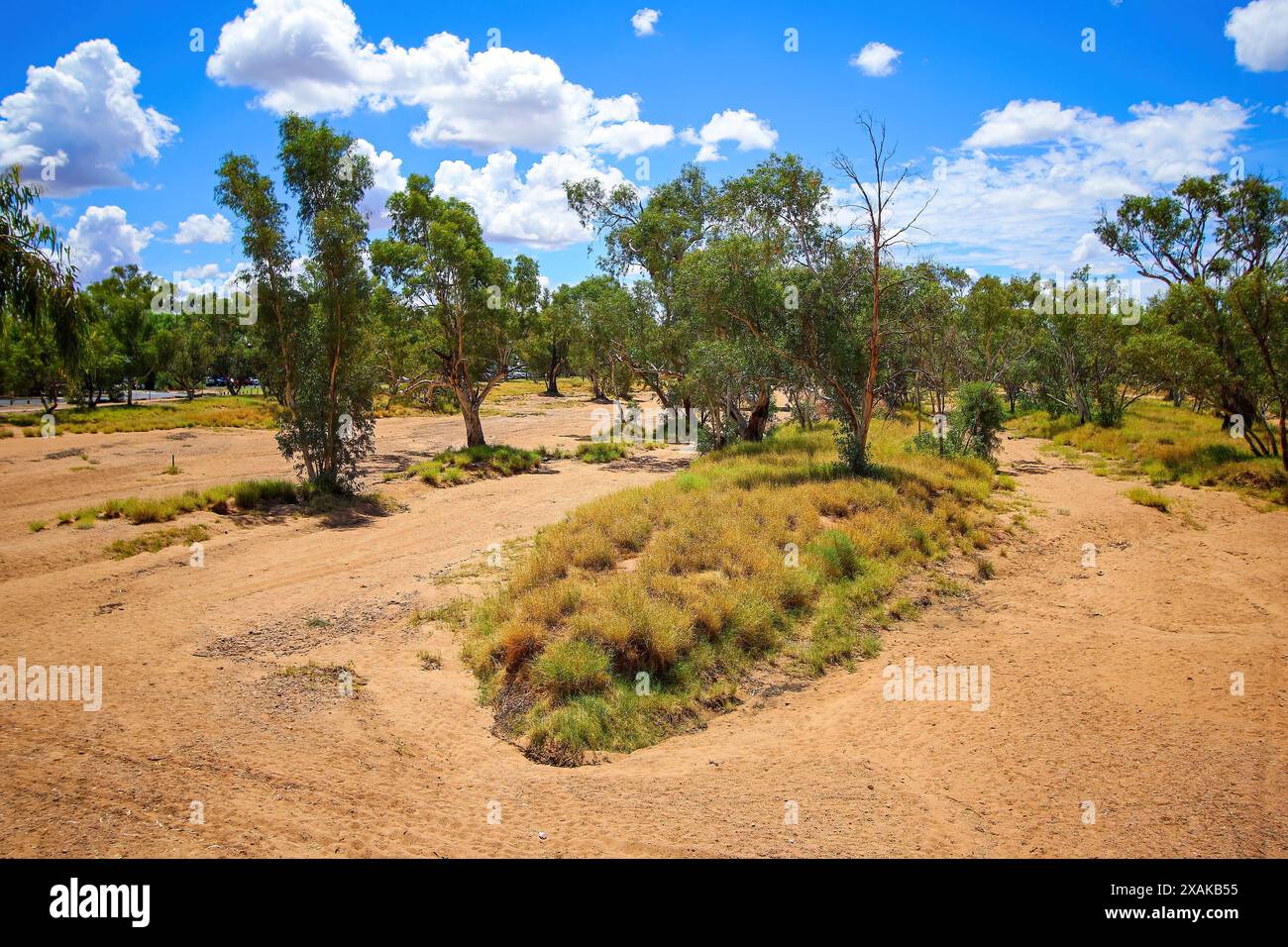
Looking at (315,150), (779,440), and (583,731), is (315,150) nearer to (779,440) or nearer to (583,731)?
(779,440)

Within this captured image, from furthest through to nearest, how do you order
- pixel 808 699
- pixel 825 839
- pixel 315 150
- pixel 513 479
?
pixel 513 479 < pixel 315 150 < pixel 808 699 < pixel 825 839

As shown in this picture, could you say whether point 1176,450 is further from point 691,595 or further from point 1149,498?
point 691,595

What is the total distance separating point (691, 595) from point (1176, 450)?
2537cm

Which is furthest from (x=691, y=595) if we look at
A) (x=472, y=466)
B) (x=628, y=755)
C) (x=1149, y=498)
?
(x=472, y=466)

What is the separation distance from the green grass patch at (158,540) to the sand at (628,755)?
46 centimetres

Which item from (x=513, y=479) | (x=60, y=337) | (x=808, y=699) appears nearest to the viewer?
(x=60, y=337)

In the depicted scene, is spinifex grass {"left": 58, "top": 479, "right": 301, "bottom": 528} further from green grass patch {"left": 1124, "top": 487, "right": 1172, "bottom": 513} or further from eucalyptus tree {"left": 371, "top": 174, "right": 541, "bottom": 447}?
green grass patch {"left": 1124, "top": 487, "right": 1172, "bottom": 513}

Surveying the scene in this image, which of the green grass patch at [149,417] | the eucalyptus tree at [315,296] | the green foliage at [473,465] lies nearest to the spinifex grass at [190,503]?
the eucalyptus tree at [315,296]

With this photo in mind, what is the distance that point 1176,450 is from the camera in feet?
87.9

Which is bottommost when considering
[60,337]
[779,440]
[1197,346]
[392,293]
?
[779,440]

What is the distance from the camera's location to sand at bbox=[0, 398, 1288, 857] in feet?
21.1

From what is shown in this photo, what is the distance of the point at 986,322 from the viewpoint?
1563 inches

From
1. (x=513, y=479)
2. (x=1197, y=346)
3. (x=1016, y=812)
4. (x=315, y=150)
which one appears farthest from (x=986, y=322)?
(x=1016, y=812)

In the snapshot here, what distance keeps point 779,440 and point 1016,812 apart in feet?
70.6
